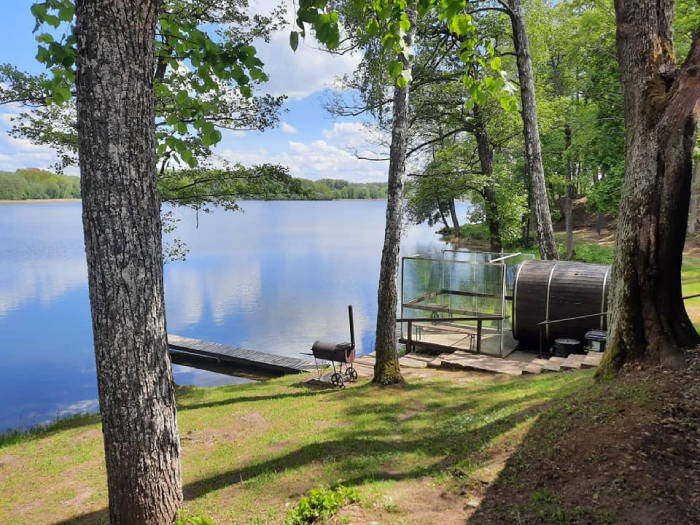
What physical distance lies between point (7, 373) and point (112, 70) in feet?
73.2

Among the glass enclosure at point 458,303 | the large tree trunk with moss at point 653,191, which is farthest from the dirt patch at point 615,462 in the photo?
the glass enclosure at point 458,303

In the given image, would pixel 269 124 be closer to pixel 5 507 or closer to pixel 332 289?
pixel 5 507

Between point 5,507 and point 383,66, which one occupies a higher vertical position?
point 383,66

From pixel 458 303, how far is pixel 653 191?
895cm

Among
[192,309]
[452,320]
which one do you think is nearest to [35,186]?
[192,309]

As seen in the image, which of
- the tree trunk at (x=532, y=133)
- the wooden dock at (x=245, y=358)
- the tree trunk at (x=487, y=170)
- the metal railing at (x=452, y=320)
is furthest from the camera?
the tree trunk at (x=487, y=170)

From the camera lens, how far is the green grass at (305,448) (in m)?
4.97

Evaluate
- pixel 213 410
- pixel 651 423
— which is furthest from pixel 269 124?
pixel 651 423

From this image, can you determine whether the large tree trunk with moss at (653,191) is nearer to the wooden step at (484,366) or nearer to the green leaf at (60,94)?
the wooden step at (484,366)

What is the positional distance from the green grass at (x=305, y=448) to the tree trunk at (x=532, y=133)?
19.1 ft

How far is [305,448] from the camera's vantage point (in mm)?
6617

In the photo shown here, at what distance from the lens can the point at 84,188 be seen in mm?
3057

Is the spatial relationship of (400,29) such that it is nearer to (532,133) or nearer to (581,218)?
(532,133)

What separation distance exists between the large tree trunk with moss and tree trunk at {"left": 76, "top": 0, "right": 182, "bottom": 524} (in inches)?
208
